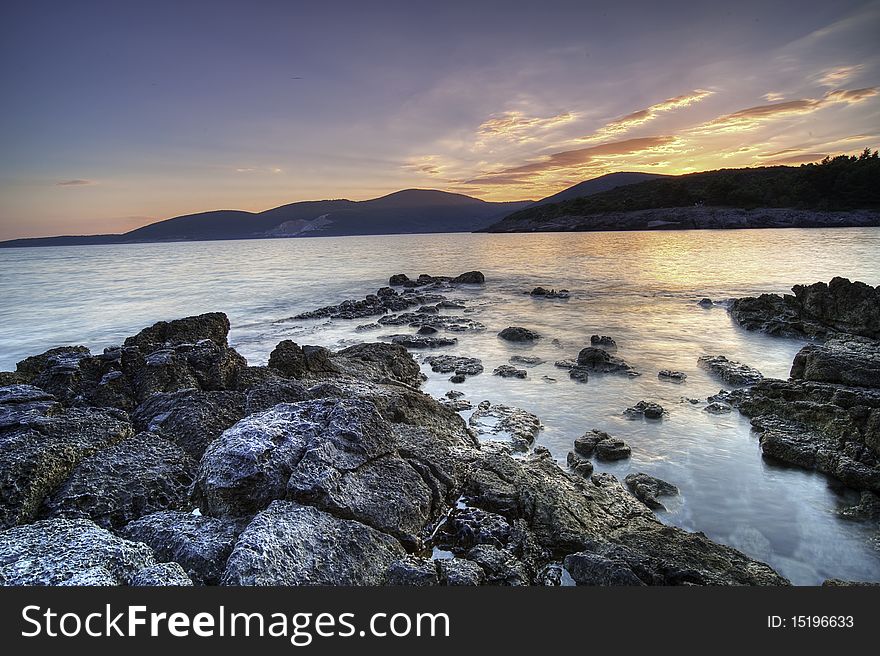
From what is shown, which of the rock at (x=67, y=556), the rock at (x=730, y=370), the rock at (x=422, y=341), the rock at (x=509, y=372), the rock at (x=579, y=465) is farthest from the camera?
the rock at (x=422, y=341)

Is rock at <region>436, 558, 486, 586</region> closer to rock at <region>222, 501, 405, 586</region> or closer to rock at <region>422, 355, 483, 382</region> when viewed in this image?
rock at <region>222, 501, 405, 586</region>

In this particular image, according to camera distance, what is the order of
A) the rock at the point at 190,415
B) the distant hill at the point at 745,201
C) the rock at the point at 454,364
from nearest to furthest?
the rock at the point at 190,415 < the rock at the point at 454,364 < the distant hill at the point at 745,201

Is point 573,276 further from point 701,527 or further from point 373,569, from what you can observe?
point 373,569

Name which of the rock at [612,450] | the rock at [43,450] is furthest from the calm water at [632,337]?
the rock at [43,450]

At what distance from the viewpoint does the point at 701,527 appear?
211 inches

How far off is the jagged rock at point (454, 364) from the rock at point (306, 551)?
7278 millimetres

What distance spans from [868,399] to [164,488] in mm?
10131

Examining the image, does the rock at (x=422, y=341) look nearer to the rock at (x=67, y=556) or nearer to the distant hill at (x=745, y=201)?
the rock at (x=67, y=556)

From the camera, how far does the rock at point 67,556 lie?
A: 2.96m

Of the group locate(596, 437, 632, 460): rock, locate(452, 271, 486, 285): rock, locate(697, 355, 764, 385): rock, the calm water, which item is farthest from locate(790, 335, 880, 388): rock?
locate(452, 271, 486, 285): rock

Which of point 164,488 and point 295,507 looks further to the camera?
point 164,488

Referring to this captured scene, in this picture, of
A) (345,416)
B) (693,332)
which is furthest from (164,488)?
(693,332)

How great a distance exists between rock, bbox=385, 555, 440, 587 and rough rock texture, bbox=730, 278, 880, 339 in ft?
50.0

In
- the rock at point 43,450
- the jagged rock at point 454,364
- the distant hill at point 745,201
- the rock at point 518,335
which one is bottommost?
the jagged rock at point 454,364
